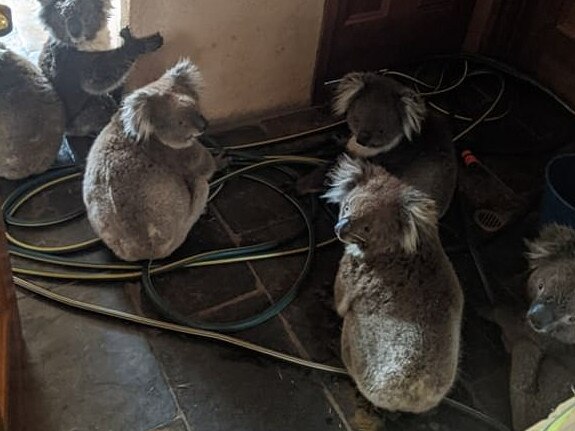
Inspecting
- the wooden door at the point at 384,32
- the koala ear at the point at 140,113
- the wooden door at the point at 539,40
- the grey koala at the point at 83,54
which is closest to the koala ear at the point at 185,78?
the koala ear at the point at 140,113

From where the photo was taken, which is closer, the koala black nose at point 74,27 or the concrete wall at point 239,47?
the koala black nose at point 74,27

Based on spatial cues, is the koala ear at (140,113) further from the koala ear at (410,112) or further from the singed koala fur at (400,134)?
the koala ear at (410,112)

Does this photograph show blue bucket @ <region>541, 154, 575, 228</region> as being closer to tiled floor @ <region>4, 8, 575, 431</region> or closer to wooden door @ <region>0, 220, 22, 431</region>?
tiled floor @ <region>4, 8, 575, 431</region>

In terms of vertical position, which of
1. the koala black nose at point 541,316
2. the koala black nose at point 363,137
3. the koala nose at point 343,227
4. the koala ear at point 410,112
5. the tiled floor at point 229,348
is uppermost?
the koala ear at point 410,112

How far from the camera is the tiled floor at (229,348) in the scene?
1.90 metres

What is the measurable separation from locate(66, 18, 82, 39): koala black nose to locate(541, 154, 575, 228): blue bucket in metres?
1.51

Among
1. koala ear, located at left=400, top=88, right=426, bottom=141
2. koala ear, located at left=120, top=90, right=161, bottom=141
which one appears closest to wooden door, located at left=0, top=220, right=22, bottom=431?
koala ear, located at left=120, top=90, right=161, bottom=141

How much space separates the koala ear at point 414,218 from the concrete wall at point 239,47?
3.24 feet

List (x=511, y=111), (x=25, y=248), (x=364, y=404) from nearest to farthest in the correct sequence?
(x=364, y=404) → (x=25, y=248) → (x=511, y=111)

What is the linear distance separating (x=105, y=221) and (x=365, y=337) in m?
0.79

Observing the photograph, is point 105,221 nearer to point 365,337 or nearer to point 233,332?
point 233,332

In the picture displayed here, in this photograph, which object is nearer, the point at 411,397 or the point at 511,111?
the point at 411,397

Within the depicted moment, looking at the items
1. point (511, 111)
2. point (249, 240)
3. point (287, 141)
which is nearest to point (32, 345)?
point (249, 240)

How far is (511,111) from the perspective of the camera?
9.86 ft
